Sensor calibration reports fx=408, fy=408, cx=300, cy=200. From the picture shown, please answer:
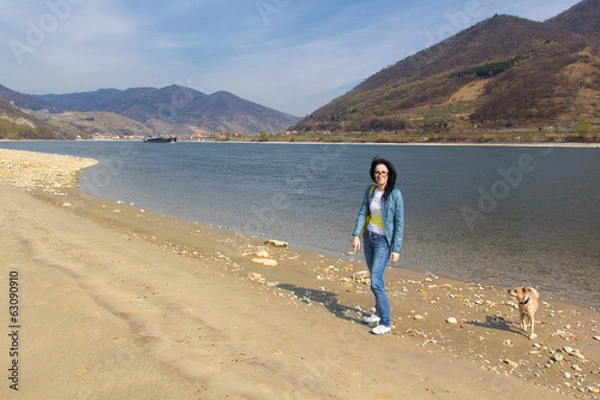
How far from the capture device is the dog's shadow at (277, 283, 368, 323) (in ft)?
24.1

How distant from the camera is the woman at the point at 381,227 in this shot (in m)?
6.40

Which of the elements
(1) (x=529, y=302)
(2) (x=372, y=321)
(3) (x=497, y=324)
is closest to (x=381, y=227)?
(2) (x=372, y=321)

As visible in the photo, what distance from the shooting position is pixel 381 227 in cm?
656

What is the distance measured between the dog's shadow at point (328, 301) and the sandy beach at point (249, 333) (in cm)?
4

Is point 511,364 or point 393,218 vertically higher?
point 393,218

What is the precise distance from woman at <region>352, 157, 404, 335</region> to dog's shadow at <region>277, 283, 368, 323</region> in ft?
1.86

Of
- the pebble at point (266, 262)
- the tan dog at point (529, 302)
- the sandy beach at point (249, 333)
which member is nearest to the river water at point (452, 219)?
the sandy beach at point (249, 333)

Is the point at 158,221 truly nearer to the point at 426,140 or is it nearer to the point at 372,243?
the point at 372,243

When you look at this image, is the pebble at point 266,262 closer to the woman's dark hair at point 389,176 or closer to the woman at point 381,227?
the woman at point 381,227

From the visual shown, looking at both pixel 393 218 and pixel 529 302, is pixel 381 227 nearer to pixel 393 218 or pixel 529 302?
pixel 393 218

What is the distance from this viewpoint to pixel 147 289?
657cm

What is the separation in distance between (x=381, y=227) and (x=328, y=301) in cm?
237

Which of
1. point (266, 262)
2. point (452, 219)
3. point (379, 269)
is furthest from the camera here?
point (452, 219)

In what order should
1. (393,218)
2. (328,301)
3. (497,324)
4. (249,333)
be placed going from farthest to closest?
(328,301) → (497,324) → (393,218) → (249,333)
